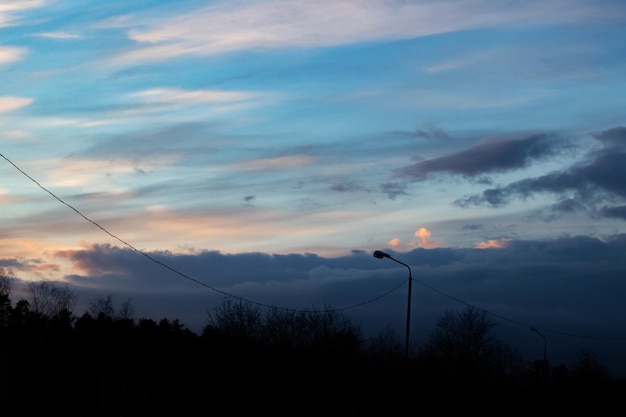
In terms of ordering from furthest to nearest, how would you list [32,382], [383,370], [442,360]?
1. [442,360]
2. [383,370]
3. [32,382]

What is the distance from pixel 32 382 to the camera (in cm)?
3033

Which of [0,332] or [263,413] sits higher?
[0,332]

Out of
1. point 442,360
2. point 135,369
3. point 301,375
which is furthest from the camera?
point 442,360

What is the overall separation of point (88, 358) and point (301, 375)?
732 inches

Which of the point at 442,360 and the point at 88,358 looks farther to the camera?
the point at 442,360

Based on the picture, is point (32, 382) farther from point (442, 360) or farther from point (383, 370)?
point (442, 360)

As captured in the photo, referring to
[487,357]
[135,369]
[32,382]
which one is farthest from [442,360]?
[32,382]

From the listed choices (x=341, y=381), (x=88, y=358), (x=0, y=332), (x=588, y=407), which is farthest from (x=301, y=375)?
(x=588, y=407)

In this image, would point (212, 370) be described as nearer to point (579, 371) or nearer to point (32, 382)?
point (32, 382)

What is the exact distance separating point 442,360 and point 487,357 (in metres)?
7.31

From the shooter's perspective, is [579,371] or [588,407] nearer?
[588,407]

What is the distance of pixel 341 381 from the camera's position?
53.3m

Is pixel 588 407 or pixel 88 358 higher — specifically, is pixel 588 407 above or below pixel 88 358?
below

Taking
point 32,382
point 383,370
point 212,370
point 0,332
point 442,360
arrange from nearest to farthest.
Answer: point 32,382
point 0,332
point 212,370
point 383,370
point 442,360
